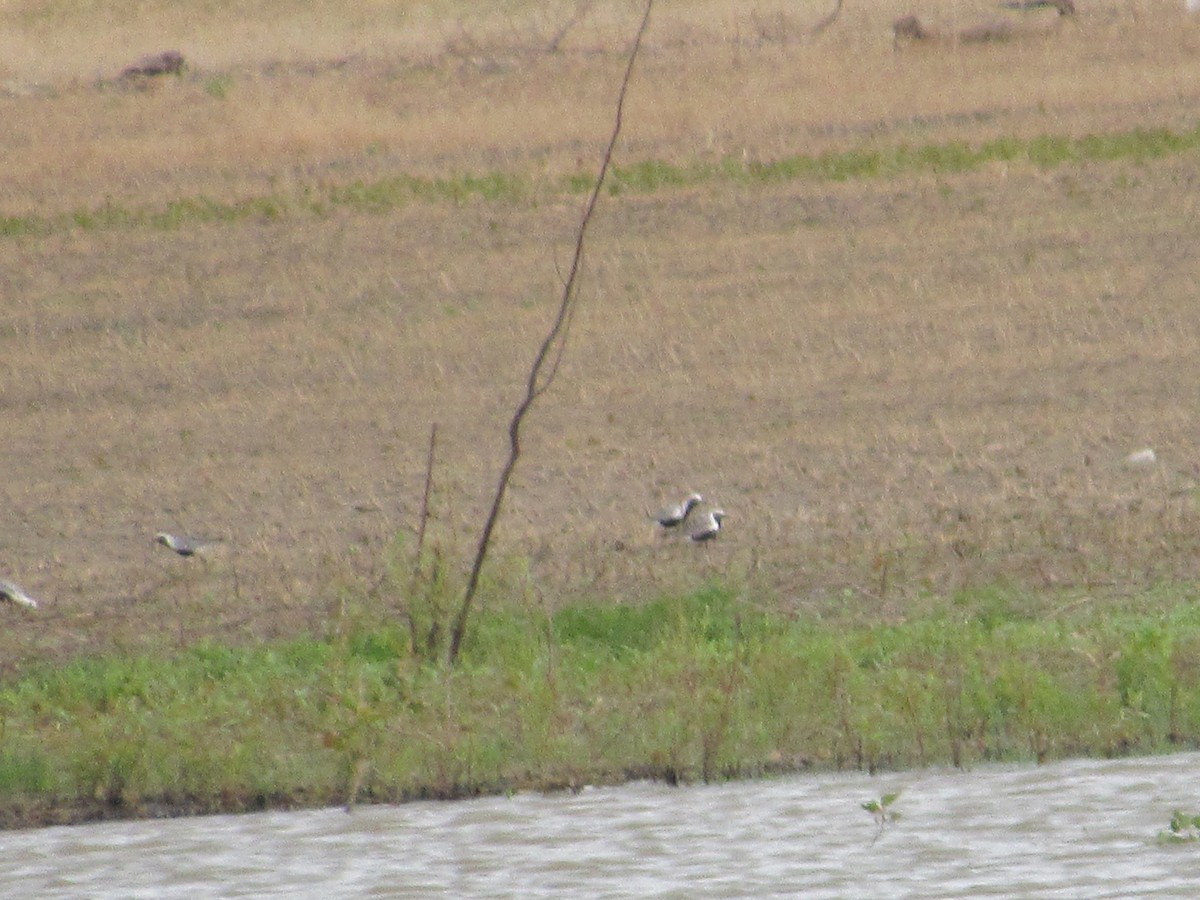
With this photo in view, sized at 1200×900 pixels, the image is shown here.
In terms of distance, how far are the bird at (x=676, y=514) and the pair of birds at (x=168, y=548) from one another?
1.81m

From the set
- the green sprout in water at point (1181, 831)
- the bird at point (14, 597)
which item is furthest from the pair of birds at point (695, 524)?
the green sprout in water at point (1181, 831)

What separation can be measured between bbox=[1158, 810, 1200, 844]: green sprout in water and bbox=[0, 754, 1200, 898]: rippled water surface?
24mm

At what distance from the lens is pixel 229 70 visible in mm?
20016

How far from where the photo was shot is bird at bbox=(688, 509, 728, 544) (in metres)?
10.5

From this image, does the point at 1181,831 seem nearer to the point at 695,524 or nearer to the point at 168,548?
the point at 695,524

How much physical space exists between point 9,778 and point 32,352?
22.9 feet

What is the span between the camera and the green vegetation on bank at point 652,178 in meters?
16.0

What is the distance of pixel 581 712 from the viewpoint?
7.92m

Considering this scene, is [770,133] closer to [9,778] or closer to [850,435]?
[850,435]

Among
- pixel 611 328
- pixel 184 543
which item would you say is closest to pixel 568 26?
pixel 184 543

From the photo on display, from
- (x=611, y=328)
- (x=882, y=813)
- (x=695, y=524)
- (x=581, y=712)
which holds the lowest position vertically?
(x=882, y=813)

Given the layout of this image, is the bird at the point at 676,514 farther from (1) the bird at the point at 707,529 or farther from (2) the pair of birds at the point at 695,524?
(1) the bird at the point at 707,529

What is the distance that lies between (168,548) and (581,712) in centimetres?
357

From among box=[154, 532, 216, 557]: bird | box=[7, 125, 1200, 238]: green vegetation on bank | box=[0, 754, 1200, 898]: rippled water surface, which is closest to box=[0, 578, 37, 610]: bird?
box=[154, 532, 216, 557]: bird
